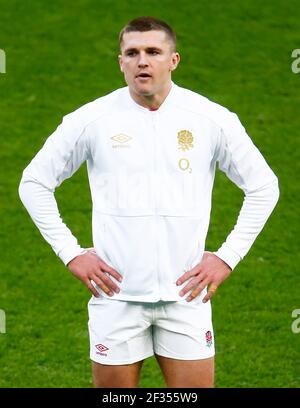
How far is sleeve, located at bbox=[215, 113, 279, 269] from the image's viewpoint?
233 inches

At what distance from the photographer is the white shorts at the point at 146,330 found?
596 cm

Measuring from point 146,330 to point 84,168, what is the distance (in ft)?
20.9

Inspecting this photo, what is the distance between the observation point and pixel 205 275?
598 cm

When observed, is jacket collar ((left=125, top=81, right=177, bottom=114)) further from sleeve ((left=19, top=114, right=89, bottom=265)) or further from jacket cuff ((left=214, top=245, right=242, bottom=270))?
jacket cuff ((left=214, top=245, right=242, bottom=270))

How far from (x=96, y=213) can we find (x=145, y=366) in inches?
118

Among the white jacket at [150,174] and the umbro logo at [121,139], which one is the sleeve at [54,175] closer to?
the white jacket at [150,174]

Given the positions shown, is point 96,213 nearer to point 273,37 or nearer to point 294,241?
point 294,241

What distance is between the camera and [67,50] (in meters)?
14.9

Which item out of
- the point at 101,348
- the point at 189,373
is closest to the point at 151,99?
the point at 101,348

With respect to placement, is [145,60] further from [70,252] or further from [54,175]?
[70,252]

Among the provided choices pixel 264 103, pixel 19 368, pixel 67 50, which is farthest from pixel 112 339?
pixel 67 50
